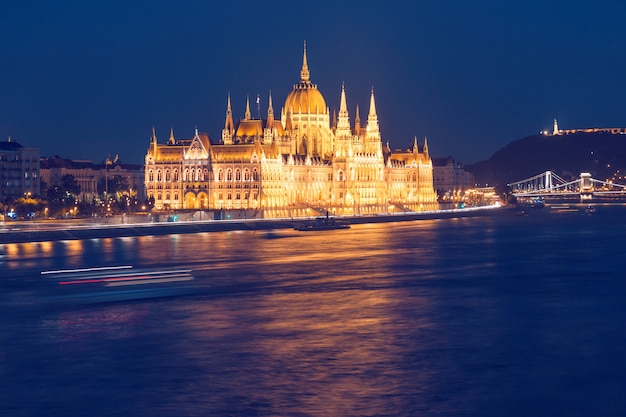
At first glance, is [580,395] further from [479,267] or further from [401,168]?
[401,168]

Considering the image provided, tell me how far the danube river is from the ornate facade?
197ft

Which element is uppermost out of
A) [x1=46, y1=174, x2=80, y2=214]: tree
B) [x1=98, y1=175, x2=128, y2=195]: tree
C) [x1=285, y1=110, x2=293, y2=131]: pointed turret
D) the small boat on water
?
[x1=285, y1=110, x2=293, y2=131]: pointed turret

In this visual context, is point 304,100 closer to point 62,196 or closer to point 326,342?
point 62,196

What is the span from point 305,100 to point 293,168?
47.1ft

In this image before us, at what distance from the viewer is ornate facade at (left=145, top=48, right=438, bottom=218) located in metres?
117

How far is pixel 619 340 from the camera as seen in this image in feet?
101

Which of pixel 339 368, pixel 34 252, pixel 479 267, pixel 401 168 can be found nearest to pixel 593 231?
pixel 479 267

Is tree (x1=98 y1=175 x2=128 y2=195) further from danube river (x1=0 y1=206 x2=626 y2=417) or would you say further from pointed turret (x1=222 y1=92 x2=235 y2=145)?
danube river (x1=0 y1=206 x2=626 y2=417)

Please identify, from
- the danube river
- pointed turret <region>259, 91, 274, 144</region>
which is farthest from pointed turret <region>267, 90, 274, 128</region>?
the danube river

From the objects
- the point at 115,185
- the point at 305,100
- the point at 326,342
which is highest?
the point at 305,100

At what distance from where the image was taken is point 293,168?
414 ft

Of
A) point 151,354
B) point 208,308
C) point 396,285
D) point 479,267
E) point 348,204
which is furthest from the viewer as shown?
point 348,204

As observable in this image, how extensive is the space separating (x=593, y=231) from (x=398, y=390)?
72.9 m

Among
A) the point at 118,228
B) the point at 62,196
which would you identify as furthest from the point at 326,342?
the point at 62,196
